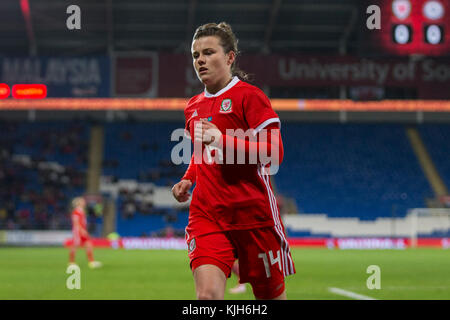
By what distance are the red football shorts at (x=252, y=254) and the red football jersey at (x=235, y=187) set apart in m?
0.06

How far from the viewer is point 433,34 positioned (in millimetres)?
18656

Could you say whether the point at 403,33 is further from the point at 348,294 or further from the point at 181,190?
the point at 181,190

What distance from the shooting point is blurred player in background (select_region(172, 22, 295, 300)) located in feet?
14.1

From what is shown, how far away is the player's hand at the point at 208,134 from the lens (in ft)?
13.0

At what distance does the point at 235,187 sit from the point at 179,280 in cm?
929

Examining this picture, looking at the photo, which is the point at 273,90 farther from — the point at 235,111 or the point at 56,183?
the point at 235,111

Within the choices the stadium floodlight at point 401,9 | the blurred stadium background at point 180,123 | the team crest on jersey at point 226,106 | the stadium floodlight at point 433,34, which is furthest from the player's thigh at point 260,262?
the blurred stadium background at point 180,123

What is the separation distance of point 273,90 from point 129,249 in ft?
39.4

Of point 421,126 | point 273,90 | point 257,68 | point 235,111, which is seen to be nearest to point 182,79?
point 257,68

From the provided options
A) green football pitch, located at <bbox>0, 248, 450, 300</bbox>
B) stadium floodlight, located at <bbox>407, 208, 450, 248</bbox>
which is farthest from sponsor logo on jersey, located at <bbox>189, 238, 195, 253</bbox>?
stadium floodlight, located at <bbox>407, 208, 450, 248</bbox>

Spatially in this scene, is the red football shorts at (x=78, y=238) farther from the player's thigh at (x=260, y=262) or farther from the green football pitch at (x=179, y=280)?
the player's thigh at (x=260, y=262)

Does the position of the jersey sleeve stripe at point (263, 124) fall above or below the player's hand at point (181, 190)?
above

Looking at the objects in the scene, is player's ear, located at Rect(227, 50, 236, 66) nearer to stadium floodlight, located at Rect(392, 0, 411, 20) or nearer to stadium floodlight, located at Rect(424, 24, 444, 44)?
stadium floodlight, located at Rect(392, 0, 411, 20)

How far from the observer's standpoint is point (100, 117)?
37.6 m
